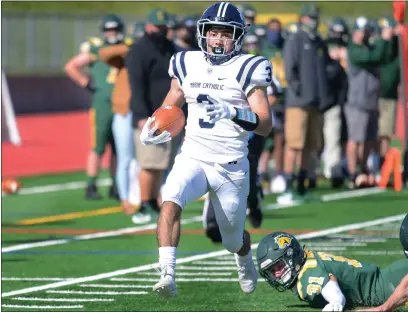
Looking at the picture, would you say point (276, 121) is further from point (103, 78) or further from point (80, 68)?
point (80, 68)

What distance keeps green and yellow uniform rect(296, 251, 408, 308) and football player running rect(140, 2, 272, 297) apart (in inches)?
39.0

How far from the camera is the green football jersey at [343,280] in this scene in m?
7.18

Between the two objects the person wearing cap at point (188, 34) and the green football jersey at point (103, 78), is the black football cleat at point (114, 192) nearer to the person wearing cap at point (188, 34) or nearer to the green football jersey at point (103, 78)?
the green football jersey at point (103, 78)

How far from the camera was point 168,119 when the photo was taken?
811cm

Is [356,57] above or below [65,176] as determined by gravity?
above

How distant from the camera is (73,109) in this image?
99.8 feet

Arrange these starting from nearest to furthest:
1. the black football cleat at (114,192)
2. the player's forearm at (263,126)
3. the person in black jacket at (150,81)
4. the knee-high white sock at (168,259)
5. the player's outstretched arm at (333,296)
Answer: the player's outstretched arm at (333,296) → the knee-high white sock at (168,259) → the player's forearm at (263,126) → the person in black jacket at (150,81) → the black football cleat at (114,192)

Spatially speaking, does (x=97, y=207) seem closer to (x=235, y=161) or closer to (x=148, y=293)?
(x=148, y=293)

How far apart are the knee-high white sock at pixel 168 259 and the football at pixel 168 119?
2.54 feet

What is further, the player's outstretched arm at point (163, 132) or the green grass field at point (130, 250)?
the green grass field at point (130, 250)

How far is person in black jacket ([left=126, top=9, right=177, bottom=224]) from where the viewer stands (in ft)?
40.6

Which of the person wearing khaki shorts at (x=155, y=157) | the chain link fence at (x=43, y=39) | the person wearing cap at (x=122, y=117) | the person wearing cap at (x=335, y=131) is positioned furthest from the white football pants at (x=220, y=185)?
the chain link fence at (x=43, y=39)

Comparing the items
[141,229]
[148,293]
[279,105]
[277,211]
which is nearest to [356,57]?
[279,105]

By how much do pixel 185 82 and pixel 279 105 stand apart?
725 cm
